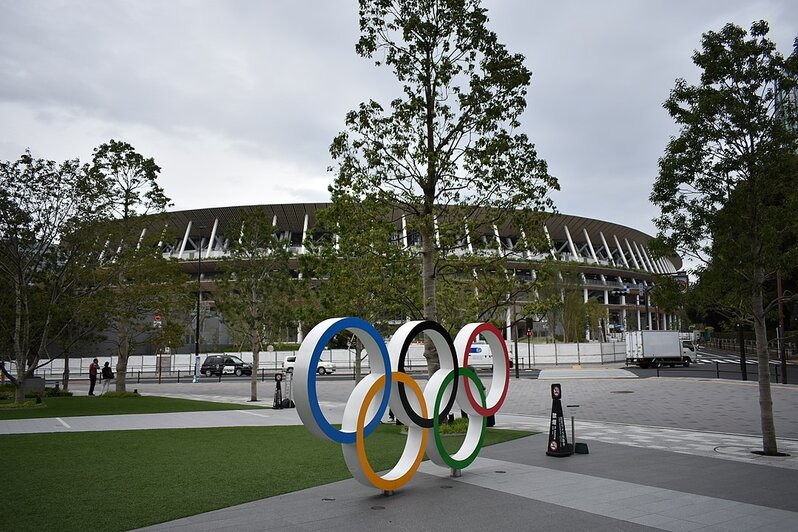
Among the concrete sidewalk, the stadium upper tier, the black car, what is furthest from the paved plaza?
the stadium upper tier

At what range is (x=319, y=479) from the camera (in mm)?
9273

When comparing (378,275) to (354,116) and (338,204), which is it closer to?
(338,204)

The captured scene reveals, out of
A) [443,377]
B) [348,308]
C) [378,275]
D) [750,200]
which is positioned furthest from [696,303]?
[348,308]

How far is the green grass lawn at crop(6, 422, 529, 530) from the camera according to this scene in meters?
7.22

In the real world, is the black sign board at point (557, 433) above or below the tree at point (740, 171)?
below

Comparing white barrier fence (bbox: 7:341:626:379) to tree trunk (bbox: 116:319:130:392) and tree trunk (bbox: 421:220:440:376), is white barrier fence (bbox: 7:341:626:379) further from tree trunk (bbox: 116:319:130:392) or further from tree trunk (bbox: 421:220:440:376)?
tree trunk (bbox: 421:220:440:376)

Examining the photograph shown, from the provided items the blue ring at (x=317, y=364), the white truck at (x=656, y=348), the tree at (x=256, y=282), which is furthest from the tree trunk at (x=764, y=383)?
the white truck at (x=656, y=348)

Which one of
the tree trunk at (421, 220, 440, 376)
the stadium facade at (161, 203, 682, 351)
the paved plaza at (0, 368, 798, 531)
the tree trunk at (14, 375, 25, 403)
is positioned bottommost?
the paved plaza at (0, 368, 798, 531)

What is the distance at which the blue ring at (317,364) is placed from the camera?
725 centimetres

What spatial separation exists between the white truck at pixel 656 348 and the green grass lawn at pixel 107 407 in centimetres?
3071

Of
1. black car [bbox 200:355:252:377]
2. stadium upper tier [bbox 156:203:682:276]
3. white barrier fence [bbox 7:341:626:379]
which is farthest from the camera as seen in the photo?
stadium upper tier [bbox 156:203:682:276]

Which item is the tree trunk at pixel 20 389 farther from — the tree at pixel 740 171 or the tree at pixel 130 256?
the tree at pixel 740 171

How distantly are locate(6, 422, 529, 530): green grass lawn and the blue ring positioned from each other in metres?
1.46

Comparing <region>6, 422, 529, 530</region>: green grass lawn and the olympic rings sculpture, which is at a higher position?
the olympic rings sculpture
